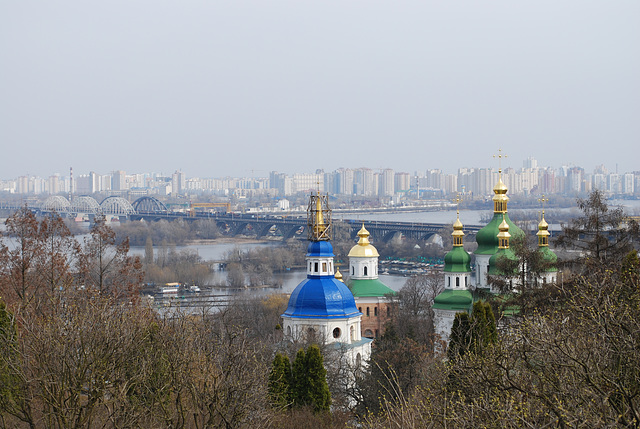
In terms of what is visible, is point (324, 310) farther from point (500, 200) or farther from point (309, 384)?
point (500, 200)

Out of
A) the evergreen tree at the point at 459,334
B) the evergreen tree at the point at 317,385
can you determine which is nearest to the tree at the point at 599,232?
the evergreen tree at the point at 459,334

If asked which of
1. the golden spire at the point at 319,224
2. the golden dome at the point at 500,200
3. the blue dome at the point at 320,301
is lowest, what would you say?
the blue dome at the point at 320,301

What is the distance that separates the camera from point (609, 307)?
5.89 m

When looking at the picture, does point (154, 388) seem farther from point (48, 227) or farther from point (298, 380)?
point (48, 227)

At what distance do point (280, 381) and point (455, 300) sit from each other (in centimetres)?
724

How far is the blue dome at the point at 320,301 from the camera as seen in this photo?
46.5ft

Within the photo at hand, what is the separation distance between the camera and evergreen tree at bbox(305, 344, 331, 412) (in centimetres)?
1019

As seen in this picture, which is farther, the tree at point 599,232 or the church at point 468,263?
the church at point 468,263

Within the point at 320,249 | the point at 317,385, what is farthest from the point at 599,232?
the point at 320,249

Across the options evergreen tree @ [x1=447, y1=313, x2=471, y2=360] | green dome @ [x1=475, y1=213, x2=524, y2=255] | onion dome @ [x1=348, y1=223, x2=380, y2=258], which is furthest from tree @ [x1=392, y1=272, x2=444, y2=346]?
evergreen tree @ [x1=447, y1=313, x2=471, y2=360]

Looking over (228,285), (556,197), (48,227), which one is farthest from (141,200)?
(48,227)

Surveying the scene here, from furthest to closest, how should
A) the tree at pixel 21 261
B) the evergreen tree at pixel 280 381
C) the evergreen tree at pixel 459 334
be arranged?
the tree at pixel 21 261, the evergreen tree at pixel 280 381, the evergreen tree at pixel 459 334

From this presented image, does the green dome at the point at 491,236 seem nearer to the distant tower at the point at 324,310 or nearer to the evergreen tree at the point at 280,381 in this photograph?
the distant tower at the point at 324,310

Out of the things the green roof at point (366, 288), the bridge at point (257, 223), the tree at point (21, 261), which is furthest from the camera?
the bridge at point (257, 223)
